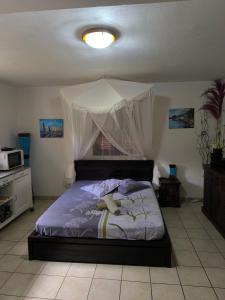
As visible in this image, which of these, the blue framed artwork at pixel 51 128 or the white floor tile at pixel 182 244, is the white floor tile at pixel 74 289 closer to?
the white floor tile at pixel 182 244

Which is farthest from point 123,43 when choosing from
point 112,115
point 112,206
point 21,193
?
point 21,193

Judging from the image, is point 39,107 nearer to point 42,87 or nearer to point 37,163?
point 42,87

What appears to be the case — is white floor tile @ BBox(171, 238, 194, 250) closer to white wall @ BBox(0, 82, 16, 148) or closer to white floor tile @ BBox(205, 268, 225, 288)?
white floor tile @ BBox(205, 268, 225, 288)

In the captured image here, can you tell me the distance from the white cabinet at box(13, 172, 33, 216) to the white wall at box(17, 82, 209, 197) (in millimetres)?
745

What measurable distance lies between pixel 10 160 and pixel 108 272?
255cm

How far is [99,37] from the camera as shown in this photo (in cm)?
210

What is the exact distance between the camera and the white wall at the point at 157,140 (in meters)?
4.45

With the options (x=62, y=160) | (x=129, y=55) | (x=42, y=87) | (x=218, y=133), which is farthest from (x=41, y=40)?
(x=218, y=133)

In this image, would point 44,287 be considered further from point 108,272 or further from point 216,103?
point 216,103

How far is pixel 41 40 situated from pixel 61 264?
2610 millimetres

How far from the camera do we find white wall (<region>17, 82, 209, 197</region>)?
445 cm

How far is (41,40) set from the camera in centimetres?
230

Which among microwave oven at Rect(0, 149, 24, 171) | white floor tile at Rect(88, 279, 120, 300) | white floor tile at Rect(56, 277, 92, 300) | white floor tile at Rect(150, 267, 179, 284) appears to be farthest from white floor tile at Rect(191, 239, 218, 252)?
microwave oven at Rect(0, 149, 24, 171)

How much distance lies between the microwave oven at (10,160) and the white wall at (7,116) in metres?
0.59
